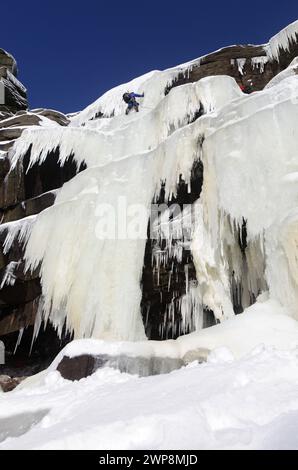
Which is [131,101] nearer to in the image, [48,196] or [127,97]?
[127,97]

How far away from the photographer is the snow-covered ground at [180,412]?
2.04 metres

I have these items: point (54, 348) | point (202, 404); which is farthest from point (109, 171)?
point (202, 404)

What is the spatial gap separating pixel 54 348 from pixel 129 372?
19.8 ft

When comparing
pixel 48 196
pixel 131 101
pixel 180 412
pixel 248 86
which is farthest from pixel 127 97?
pixel 180 412

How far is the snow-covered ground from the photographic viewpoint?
80.4 inches

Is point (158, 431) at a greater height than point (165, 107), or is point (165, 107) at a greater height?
point (165, 107)

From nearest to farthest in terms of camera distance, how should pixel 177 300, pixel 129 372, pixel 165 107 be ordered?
1. pixel 129 372
2. pixel 177 300
3. pixel 165 107

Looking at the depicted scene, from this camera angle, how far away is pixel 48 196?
12047mm

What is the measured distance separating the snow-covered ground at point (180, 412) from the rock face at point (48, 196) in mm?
2170

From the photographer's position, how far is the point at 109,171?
33.8 ft

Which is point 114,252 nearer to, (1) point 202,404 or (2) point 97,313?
(2) point 97,313

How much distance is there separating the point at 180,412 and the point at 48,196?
10.5m

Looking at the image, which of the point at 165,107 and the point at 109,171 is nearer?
the point at 109,171
